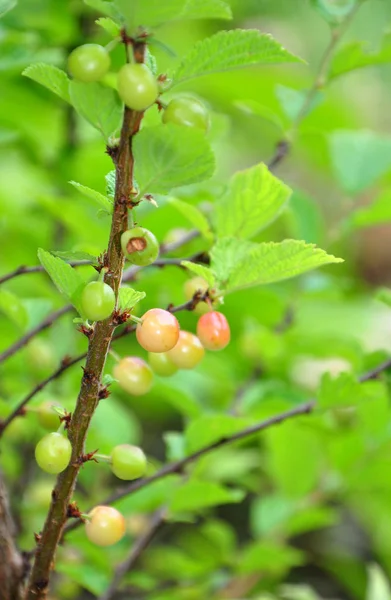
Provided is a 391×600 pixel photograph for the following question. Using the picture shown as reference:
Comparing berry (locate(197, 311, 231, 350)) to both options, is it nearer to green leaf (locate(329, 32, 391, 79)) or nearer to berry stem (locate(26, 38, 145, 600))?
berry stem (locate(26, 38, 145, 600))

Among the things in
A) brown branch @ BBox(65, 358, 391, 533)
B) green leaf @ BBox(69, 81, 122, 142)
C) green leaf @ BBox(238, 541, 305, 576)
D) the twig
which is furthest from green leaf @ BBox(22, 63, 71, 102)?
green leaf @ BBox(238, 541, 305, 576)

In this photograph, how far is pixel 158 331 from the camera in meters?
0.34

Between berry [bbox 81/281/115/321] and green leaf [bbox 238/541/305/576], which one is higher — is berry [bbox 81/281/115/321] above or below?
below

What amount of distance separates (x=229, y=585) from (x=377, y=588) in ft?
0.61

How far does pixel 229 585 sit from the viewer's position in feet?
2.70

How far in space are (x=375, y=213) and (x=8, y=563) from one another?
0.43 meters

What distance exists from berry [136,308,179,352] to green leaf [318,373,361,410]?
7.2 inches

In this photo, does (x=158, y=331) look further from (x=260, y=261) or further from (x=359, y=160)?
(x=359, y=160)

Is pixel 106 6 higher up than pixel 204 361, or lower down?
lower down

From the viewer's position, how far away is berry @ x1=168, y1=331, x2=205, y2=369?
0.41 meters

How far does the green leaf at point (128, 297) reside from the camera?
33 centimetres

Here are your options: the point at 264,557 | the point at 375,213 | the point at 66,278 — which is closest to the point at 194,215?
the point at 66,278

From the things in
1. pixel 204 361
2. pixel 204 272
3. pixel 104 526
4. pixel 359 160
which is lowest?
pixel 104 526

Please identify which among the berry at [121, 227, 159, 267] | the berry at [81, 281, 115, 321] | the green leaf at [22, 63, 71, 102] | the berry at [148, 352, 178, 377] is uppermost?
the green leaf at [22, 63, 71, 102]
